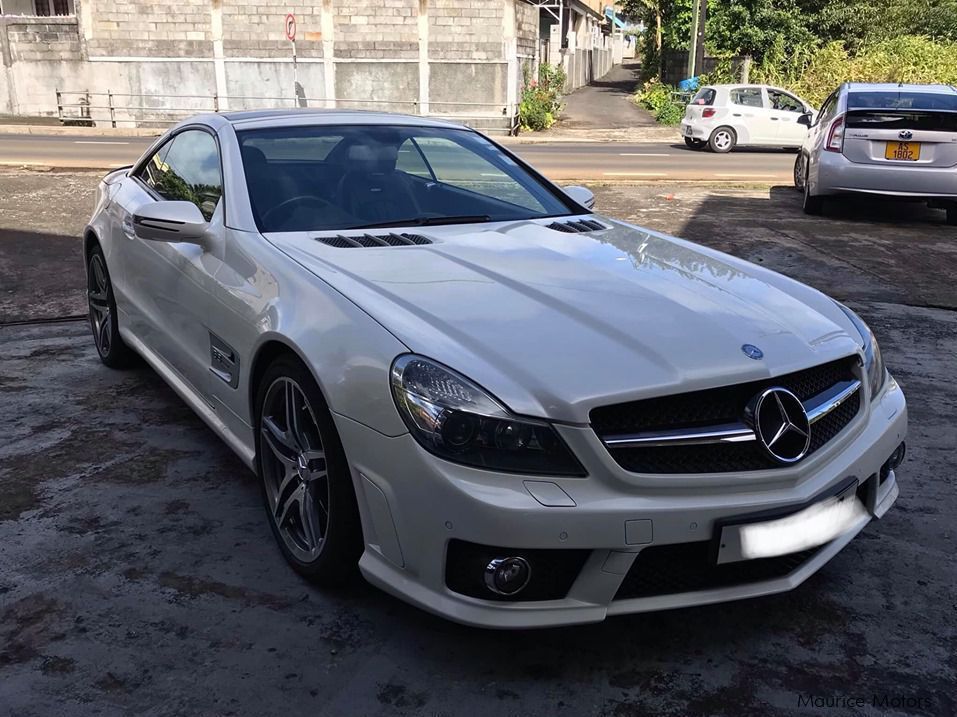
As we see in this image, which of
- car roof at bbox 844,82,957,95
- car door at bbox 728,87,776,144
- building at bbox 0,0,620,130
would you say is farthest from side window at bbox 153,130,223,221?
building at bbox 0,0,620,130

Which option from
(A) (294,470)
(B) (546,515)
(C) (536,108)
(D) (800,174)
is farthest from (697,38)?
(B) (546,515)

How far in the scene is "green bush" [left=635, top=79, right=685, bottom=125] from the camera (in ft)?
92.1

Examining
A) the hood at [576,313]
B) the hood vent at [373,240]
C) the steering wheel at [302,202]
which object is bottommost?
the hood at [576,313]

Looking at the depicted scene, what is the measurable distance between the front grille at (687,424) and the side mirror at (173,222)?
1.94m

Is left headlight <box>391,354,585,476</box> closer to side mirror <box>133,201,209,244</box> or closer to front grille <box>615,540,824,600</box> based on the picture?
front grille <box>615,540,824,600</box>

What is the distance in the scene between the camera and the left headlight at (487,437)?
2303 mm

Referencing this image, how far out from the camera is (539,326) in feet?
8.63

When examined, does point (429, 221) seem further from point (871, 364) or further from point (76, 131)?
point (76, 131)

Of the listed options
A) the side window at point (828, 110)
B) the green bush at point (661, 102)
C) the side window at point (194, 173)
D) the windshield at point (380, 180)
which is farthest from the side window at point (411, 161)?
the green bush at point (661, 102)

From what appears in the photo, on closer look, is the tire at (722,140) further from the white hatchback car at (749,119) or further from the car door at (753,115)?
the car door at (753,115)

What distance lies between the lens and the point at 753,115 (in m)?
20.4

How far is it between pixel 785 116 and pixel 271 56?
611 inches

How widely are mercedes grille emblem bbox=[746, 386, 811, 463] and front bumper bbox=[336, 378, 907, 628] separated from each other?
50 millimetres

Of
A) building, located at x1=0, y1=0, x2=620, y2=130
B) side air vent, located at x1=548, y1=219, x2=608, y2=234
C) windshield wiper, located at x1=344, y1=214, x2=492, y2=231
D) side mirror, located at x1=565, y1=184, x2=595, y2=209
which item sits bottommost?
side air vent, located at x1=548, y1=219, x2=608, y2=234
